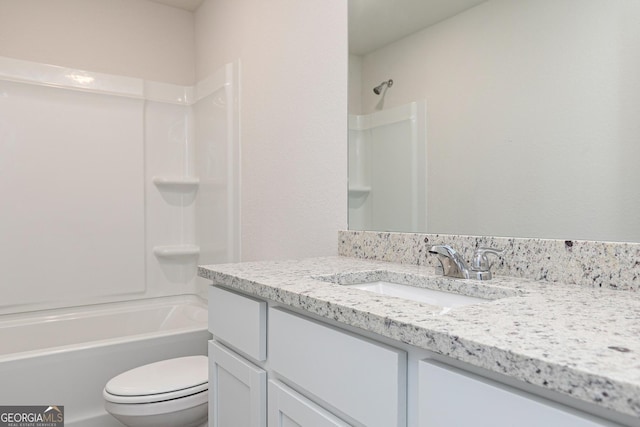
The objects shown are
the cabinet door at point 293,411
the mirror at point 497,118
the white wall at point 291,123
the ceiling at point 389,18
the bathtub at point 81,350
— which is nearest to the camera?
the cabinet door at point 293,411

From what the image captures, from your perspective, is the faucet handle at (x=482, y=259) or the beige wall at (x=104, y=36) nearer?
the faucet handle at (x=482, y=259)

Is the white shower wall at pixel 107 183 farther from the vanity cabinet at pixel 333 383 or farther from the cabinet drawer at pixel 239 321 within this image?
the vanity cabinet at pixel 333 383

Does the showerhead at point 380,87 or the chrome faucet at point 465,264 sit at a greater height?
the showerhead at point 380,87

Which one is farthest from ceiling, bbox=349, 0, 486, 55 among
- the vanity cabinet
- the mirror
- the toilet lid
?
the toilet lid

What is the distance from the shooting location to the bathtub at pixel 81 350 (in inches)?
71.9

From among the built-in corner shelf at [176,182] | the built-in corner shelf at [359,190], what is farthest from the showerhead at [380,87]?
the built-in corner shelf at [176,182]

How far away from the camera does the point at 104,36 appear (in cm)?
275

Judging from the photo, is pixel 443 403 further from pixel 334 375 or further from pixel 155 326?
pixel 155 326

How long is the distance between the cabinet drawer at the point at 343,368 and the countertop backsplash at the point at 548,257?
1.70ft

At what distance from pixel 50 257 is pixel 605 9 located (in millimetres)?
2850

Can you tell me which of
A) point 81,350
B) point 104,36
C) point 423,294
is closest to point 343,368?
point 423,294

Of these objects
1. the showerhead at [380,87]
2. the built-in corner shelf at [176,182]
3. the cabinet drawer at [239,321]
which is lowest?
the cabinet drawer at [239,321]

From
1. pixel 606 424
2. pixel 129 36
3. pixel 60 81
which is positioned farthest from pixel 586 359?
pixel 129 36

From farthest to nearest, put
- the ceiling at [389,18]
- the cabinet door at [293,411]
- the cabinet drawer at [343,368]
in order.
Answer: the ceiling at [389,18] → the cabinet door at [293,411] → the cabinet drawer at [343,368]
